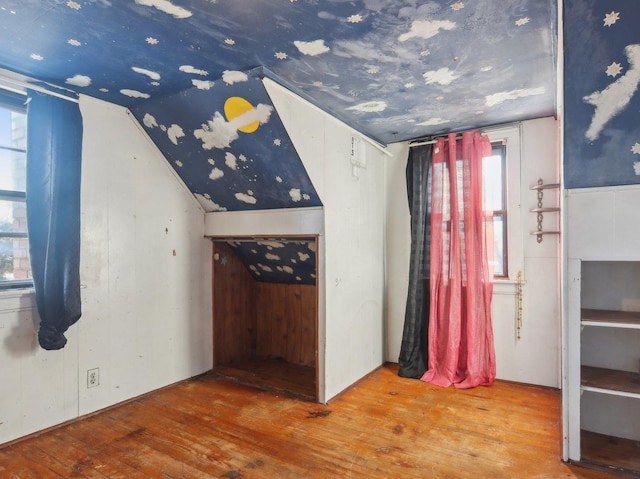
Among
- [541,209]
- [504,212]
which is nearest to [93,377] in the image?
[504,212]

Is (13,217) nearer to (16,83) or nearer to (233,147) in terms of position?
(16,83)

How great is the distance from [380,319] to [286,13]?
286 cm

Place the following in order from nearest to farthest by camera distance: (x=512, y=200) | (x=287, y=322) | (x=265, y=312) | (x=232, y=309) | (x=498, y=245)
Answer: (x=512, y=200) → (x=498, y=245) → (x=232, y=309) → (x=287, y=322) → (x=265, y=312)

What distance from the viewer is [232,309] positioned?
151 inches

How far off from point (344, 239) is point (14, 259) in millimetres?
2260

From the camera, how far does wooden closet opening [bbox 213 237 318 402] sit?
3.47 metres

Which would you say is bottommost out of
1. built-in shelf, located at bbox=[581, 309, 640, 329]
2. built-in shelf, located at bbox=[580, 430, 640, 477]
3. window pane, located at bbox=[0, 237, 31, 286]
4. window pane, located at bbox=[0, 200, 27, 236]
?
built-in shelf, located at bbox=[580, 430, 640, 477]

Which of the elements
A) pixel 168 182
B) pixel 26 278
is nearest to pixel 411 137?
pixel 168 182

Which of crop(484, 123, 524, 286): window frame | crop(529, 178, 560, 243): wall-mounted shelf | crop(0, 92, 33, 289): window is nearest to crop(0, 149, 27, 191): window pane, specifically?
crop(0, 92, 33, 289): window

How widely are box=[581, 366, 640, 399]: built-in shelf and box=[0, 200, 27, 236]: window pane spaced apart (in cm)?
351

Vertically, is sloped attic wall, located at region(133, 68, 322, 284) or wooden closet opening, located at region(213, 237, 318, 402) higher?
sloped attic wall, located at region(133, 68, 322, 284)

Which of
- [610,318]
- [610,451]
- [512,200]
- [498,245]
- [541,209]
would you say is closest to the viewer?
[610,318]

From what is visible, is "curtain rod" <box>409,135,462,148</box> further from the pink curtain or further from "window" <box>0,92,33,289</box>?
"window" <box>0,92,33,289</box>

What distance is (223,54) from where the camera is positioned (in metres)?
1.96
